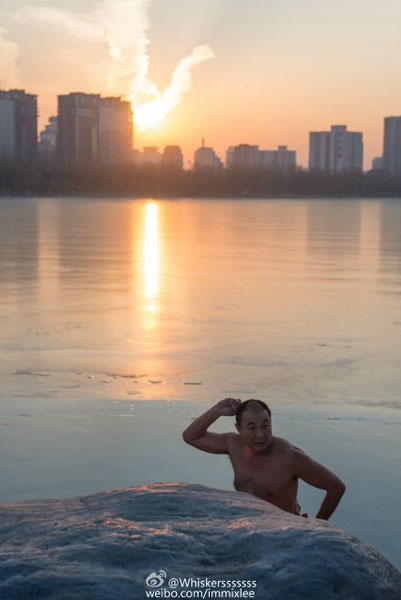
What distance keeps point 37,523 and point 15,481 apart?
6.82 ft

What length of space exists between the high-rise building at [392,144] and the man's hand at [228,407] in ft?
582

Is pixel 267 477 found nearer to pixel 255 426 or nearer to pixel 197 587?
pixel 255 426

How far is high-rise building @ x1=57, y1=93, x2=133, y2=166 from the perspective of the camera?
161 meters

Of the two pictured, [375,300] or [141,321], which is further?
[375,300]

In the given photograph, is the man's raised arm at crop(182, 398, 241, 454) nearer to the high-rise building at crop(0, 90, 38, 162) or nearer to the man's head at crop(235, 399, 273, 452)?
the man's head at crop(235, 399, 273, 452)

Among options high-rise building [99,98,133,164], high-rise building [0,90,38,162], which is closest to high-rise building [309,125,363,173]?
high-rise building [99,98,133,164]

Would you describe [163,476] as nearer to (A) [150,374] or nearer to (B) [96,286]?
(A) [150,374]

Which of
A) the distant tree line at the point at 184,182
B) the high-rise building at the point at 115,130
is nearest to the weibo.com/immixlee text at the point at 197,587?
the distant tree line at the point at 184,182

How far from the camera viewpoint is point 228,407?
328cm

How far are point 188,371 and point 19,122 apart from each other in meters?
153

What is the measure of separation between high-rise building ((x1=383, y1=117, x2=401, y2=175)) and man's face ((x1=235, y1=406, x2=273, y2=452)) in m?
177

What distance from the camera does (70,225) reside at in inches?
1118

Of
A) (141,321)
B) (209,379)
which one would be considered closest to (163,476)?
(209,379)

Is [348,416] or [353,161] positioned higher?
[353,161]
